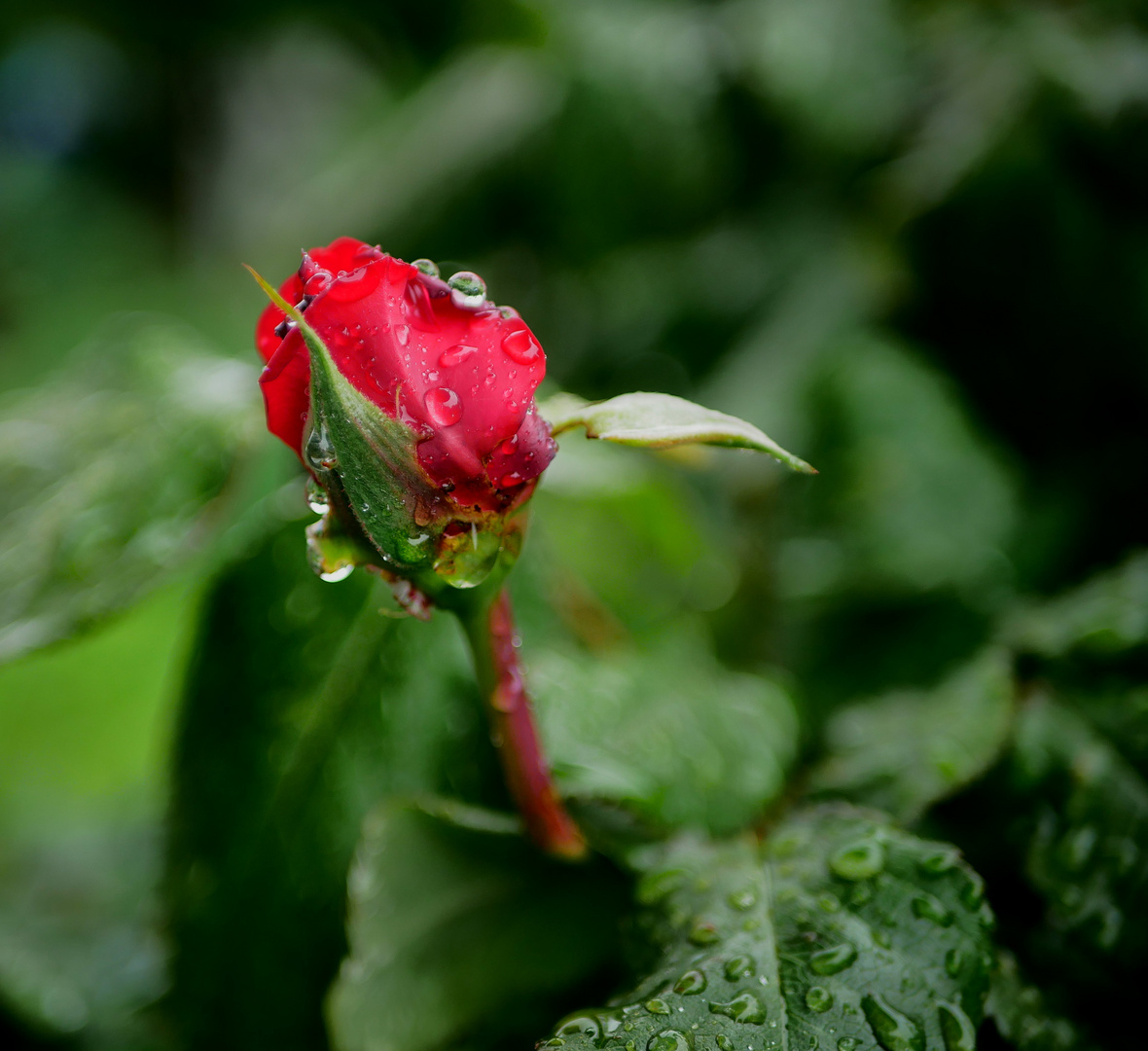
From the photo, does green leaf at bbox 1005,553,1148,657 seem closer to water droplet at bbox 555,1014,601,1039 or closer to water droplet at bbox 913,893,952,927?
water droplet at bbox 913,893,952,927

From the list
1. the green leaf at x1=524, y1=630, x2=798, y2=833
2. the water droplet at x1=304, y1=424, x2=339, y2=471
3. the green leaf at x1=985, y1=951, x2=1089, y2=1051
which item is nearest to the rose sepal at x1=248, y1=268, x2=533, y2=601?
the water droplet at x1=304, y1=424, x2=339, y2=471

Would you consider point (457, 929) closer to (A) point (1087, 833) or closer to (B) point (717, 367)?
(A) point (1087, 833)

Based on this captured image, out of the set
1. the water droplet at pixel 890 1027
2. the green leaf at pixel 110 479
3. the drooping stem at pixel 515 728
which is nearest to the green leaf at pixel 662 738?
the drooping stem at pixel 515 728

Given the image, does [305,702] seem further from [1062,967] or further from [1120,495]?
[1120,495]

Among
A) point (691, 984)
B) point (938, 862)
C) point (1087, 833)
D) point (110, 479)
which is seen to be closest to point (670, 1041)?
point (691, 984)

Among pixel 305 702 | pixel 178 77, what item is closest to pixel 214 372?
pixel 305 702
